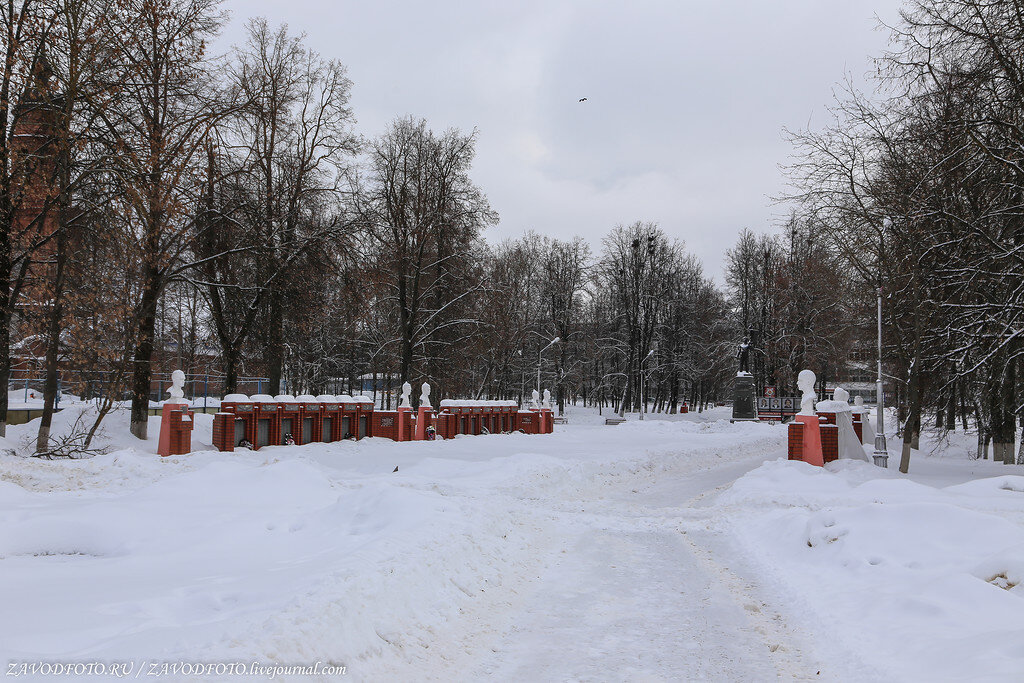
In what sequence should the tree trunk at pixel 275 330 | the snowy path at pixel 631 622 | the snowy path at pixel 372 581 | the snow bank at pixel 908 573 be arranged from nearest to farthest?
the snowy path at pixel 372 581
the snow bank at pixel 908 573
the snowy path at pixel 631 622
the tree trunk at pixel 275 330

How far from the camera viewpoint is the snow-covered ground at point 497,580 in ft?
14.4

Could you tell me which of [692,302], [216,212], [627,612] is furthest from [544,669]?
[692,302]

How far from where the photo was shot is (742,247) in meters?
58.2

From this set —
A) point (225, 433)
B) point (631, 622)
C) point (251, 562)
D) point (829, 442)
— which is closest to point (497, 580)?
point (631, 622)

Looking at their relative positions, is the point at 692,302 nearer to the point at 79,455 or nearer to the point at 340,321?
the point at 340,321

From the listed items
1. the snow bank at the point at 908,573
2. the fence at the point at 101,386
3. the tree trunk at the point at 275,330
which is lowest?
the snow bank at the point at 908,573

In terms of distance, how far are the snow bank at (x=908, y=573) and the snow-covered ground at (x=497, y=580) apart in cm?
2

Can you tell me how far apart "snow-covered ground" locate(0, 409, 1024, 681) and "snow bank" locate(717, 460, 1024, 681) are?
0.08ft

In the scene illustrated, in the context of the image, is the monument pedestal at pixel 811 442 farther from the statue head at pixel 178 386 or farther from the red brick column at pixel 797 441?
the statue head at pixel 178 386

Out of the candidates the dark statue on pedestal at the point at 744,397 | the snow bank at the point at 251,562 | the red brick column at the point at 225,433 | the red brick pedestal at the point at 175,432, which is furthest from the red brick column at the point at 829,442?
the dark statue on pedestal at the point at 744,397

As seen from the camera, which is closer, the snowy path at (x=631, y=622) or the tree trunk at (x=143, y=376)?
the snowy path at (x=631, y=622)

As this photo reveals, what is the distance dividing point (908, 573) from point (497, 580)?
13.3ft

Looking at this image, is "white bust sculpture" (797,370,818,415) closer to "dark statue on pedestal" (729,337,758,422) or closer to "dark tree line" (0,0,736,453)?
"dark tree line" (0,0,736,453)

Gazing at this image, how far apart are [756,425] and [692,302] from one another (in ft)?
92.6
